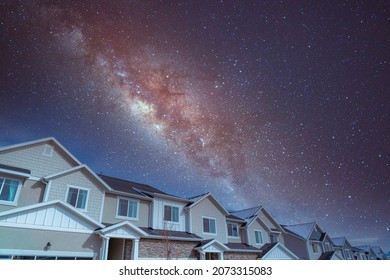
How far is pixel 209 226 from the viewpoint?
29.2 ft

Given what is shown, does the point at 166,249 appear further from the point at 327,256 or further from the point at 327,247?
the point at 327,247

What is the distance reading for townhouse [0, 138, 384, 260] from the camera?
461cm

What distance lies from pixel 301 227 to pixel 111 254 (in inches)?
444

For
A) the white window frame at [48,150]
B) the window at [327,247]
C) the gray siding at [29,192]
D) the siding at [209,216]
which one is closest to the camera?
the gray siding at [29,192]

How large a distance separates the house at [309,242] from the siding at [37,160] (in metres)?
10.3

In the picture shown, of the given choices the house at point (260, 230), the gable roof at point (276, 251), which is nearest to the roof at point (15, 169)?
the house at point (260, 230)

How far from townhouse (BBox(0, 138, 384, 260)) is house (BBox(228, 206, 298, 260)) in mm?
43

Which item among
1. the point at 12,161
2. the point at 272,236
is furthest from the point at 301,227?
the point at 12,161

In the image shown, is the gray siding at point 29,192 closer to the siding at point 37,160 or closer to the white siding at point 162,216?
the siding at point 37,160

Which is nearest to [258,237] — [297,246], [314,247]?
[297,246]

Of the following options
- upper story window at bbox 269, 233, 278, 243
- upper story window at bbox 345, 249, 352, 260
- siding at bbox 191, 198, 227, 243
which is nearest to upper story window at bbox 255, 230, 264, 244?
upper story window at bbox 269, 233, 278, 243

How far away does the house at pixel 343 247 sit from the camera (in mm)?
15531

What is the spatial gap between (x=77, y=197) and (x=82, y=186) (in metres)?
0.31
